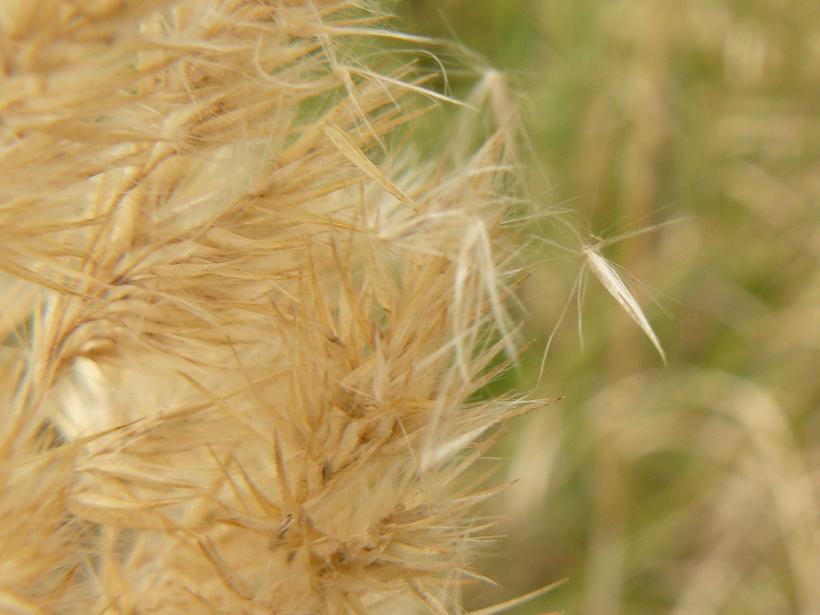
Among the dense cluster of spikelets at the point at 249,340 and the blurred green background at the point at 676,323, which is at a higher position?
the dense cluster of spikelets at the point at 249,340

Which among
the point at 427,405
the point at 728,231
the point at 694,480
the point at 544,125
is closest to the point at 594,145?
the point at 544,125

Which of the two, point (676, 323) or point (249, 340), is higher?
point (249, 340)

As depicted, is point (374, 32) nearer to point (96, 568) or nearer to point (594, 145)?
point (96, 568)

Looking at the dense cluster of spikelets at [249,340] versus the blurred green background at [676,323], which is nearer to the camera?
the dense cluster of spikelets at [249,340]

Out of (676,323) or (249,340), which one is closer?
(249,340)

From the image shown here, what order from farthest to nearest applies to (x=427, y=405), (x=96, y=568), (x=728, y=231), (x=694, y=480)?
(x=728, y=231) < (x=694, y=480) < (x=96, y=568) < (x=427, y=405)

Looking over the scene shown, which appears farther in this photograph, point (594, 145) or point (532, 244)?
point (594, 145)
